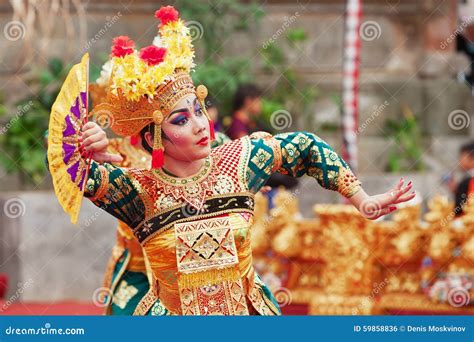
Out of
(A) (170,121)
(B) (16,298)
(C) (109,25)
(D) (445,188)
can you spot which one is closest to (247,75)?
(C) (109,25)

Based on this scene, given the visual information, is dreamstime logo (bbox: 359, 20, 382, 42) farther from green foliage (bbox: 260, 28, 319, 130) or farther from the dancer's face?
the dancer's face

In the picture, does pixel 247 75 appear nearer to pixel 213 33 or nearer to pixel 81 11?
pixel 213 33

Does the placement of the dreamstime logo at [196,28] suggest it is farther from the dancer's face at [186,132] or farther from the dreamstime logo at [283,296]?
the dancer's face at [186,132]

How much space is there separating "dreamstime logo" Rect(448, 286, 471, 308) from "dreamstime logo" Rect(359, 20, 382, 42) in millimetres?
3305

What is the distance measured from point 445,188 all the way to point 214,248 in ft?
17.2

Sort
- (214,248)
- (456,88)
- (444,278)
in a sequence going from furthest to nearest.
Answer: (456,88), (444,278), (214,248)

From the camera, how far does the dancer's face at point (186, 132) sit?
486 centimetres

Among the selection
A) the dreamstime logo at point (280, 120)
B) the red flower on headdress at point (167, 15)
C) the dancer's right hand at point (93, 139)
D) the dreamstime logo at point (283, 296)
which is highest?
the red flower on headdress at point (167, 15)

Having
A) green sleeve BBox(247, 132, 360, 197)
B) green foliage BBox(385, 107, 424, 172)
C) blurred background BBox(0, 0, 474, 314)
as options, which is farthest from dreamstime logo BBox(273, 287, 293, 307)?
green sleeve BBox(247, 132, 360, 197)

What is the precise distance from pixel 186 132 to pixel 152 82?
0.73 feet

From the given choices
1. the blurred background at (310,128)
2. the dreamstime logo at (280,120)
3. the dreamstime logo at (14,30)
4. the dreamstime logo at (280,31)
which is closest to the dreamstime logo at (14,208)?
the blurred background at (310,128)

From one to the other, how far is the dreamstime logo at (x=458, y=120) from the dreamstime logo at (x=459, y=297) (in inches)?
118

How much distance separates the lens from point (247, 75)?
10.6 m
